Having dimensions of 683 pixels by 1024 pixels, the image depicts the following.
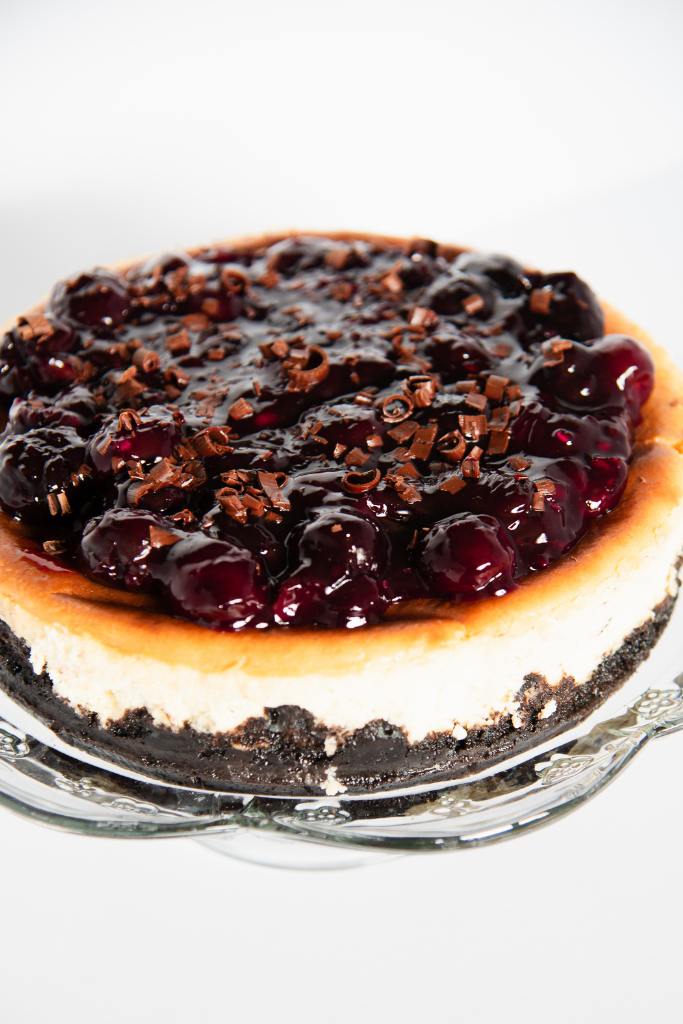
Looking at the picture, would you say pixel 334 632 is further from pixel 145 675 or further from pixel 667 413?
pixel 667 413

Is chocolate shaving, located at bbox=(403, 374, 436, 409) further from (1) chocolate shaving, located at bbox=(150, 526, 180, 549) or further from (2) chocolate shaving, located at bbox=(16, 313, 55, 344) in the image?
(2) chocolate shaving, located at bbox=(16, 313, 55, 344)

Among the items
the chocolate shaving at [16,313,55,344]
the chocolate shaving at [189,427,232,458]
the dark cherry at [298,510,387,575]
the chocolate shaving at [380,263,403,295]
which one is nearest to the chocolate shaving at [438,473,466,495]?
the dark cherry at [298,510,387,575]

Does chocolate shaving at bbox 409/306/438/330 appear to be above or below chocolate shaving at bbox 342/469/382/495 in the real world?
above

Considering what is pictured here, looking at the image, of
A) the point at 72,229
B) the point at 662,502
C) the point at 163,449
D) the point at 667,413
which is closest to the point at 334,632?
the point at 163,449

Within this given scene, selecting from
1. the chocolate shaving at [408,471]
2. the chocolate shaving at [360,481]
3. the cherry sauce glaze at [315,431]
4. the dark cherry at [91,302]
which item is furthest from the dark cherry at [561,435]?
the dark cherry at [91,302]

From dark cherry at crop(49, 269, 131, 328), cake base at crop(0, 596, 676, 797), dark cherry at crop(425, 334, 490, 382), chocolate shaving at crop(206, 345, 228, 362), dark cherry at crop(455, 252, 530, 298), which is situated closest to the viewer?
cake base at crop(0, 596, 676, 797)

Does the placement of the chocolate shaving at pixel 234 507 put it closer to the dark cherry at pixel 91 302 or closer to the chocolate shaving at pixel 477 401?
the chocolate shaving at pixel 477 401
